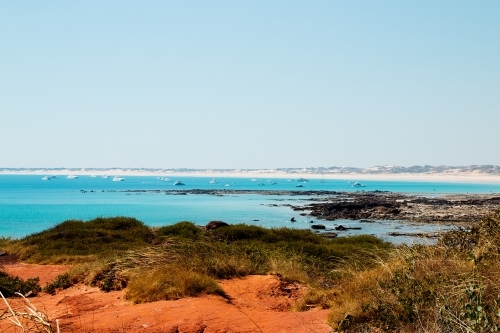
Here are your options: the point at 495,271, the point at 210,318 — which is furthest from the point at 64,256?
the point at 495,271

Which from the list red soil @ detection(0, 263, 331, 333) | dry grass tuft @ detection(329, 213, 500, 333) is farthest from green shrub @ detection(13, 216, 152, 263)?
dry grass tuft @ detection(329, 213, 500, 333)

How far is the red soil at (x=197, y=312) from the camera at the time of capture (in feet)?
27.2

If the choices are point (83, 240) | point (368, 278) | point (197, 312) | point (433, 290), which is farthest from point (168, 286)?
point (83, 240)

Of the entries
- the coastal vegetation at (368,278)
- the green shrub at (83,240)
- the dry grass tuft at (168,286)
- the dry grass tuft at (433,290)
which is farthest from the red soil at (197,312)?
the green shrub at (83,240)

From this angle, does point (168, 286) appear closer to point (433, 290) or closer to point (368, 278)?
point (368, 278)

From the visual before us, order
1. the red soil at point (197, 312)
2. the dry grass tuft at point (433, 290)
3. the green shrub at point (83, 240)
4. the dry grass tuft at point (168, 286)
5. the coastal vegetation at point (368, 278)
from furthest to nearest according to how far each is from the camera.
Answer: the green shrub at point (83, 240) → the dry grass tuft at point (168, 286) → the red soil at point (197, 312) → the coastal vegetation at point (368, 278) → the dry grass tuft at point (433, 290)

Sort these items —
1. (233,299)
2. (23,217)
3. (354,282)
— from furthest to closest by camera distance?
(23,217), (233,299), (354,282)

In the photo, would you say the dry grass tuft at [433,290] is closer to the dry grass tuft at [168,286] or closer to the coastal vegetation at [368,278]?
the coastal vegetation at [368,278]

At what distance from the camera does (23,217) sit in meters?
58.3

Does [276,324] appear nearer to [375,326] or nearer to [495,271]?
[375,326]

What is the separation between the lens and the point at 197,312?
903cm

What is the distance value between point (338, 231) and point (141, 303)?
34120 mm

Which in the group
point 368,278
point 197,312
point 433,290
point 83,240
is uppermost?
point 433,290

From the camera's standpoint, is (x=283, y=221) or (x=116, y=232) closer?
(x=116, y=232)
